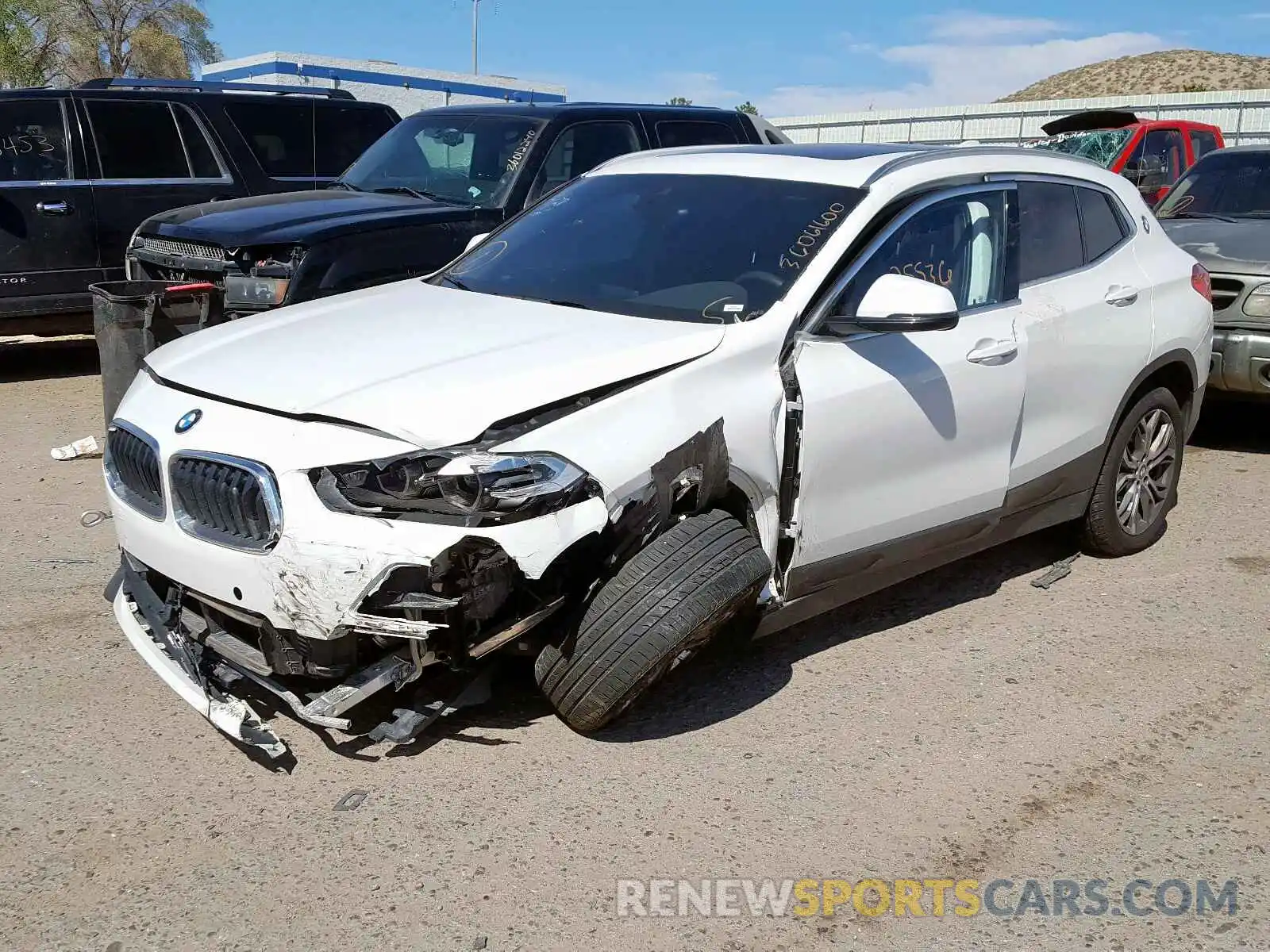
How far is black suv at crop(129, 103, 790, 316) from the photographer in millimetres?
6672

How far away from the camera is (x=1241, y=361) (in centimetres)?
714

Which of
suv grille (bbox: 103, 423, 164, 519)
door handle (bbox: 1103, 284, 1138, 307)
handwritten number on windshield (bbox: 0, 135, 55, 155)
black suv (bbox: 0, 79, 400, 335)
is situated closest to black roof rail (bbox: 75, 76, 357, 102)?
black suv (bbox: 0, 79, 400, 335)

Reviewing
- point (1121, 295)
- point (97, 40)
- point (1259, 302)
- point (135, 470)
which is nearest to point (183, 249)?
point (135, 470)

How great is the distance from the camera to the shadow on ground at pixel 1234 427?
26.0ft

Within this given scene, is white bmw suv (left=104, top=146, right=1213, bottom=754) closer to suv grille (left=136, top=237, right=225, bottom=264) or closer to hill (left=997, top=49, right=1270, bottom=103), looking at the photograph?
suv grille (left=136, top=237, right=225, bottom=264)

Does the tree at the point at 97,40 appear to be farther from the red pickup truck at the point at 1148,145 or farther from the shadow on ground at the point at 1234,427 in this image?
the shadow on ground at the point at 1234,427

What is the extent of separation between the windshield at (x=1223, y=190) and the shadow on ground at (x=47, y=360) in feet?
27.5

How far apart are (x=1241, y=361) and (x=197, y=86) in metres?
7.77

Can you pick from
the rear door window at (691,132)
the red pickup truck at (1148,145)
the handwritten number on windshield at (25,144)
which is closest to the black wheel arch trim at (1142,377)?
the rear door window at (691,132)

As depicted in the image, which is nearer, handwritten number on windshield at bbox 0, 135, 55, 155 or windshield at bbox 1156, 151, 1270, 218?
windshield at bbox 1156, 151, 1270, 218

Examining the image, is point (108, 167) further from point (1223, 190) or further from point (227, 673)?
point (1223, 190)

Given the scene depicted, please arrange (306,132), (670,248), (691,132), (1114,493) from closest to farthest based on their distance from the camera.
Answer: (670,248)
(1114,493)
(691,132)
(306,132)

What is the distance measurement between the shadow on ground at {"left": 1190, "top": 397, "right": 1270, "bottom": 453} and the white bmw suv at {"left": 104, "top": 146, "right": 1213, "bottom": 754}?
3.14m

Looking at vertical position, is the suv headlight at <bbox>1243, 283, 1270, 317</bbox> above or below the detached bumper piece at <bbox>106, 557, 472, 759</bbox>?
above
